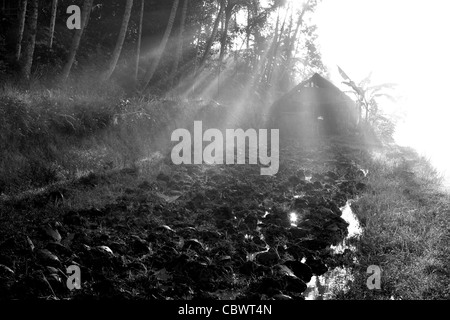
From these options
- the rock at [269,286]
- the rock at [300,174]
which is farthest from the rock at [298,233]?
the rock at [300,174]

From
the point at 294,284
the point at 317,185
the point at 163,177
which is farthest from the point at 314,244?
the point at 163,177

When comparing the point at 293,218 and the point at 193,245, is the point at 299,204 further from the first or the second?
the point at 193,245

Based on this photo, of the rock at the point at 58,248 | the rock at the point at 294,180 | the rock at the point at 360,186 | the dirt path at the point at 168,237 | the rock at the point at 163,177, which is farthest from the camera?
the rock at the point at 294,180

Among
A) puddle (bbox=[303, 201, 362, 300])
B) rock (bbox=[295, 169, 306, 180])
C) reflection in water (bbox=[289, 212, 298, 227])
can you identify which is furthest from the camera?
rock (bbox=[295, 169, 306, 180])

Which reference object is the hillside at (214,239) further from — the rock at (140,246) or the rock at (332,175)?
the rock at (332,175)

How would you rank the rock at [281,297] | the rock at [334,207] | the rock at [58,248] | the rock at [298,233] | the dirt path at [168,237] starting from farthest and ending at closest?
1. the rock at [334,207]
2. the rock at [298,233]
3. the rock at [58,248]
4. the dirt path at [168,237]
5. the rock at [281,297]

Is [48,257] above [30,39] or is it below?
below

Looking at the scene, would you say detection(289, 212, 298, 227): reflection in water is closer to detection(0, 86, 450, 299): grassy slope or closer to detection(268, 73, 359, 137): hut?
detection(0, 86, 450, 299): grassy slope

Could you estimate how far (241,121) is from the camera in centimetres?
2191

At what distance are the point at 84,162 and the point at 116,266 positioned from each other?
16.8 feet

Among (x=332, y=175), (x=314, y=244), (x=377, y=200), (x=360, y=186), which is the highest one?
(x=332, y=175)

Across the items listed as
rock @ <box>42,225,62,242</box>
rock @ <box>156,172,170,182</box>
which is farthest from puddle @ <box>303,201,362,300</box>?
rock @ <box>156,172,170,182</box>
